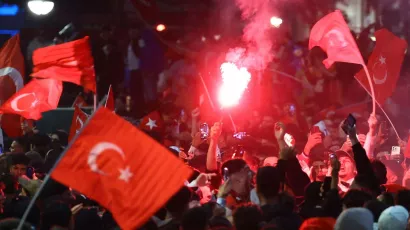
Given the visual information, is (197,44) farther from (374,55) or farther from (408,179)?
(408,179)

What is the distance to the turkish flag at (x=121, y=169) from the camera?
5.90m

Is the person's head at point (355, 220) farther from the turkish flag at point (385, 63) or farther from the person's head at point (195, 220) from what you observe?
the turkish flag at point (385, 63)

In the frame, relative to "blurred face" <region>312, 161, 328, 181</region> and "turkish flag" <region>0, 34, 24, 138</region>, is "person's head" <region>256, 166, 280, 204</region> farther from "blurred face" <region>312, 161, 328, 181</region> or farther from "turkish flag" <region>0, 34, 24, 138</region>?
"turkish flag" <region>0, 34, 24, 138</region>

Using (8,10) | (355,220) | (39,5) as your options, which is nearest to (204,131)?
(39,5)

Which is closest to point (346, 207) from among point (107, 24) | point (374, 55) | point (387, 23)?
point (374, 55)

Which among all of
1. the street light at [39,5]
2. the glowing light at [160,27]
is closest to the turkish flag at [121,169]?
the street light at [39,5]

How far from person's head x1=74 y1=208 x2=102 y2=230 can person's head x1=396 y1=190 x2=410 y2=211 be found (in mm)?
2318

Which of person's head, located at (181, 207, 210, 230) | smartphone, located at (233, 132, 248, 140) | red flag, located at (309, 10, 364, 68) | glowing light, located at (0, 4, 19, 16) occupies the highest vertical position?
glowing light, located at (0, 4, 19, 16)

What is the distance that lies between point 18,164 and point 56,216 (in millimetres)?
3060

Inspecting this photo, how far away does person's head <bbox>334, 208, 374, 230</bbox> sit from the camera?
20.3 feet

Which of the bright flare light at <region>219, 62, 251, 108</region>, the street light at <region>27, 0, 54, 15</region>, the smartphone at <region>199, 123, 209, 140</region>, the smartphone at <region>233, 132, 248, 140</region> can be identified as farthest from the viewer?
the street light at <region>27, 0, 54, 15</region>

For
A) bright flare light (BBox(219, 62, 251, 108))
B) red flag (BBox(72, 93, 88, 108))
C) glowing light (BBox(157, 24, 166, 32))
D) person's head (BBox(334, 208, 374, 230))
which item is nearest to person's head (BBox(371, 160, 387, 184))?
person's head (BBox(334, 208, 374, 230))

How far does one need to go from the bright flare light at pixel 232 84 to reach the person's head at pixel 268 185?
21.5 ft

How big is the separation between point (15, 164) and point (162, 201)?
390cm
